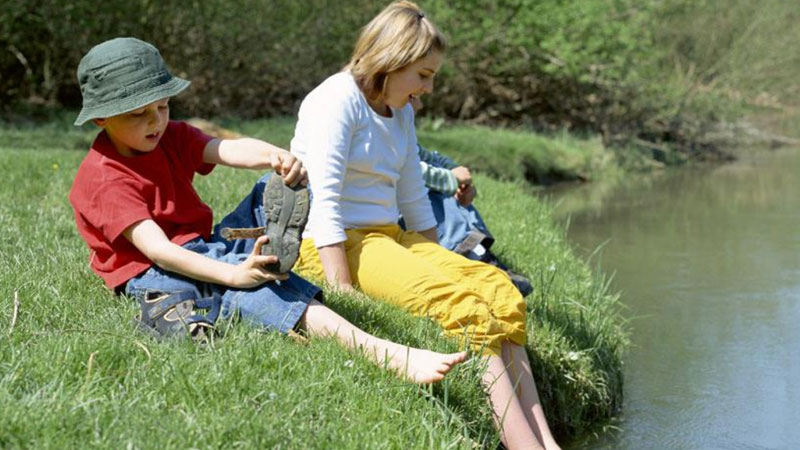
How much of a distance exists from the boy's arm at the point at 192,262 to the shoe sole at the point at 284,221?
4 cm

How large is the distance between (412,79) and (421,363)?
1.35m

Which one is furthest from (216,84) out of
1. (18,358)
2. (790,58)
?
(18,358)

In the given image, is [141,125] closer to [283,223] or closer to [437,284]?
[283,223]

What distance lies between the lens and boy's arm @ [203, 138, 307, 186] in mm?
3430

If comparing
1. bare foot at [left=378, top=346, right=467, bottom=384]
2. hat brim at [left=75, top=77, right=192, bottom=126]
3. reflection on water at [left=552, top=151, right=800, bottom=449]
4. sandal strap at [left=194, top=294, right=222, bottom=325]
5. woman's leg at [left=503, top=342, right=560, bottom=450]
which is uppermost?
hat brim at [left=75, top=77, right=192, bottom=126]

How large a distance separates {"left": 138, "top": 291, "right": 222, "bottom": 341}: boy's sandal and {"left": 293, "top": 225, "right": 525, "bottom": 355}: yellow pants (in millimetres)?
724

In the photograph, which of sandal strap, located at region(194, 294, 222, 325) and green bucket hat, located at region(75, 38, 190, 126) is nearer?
sandal strap, located at region(194, 294, 222, 325)

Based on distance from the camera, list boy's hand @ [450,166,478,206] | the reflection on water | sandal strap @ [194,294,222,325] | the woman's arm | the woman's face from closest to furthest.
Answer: sandal strap @ [194,294,222,325] < the woman's arm < the woman's face < the reflection on water < boy's hand @ [450,166,478,206]

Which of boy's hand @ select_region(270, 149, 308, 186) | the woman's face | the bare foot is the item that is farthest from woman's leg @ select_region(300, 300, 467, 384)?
the woman's face

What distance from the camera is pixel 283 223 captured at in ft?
11.0

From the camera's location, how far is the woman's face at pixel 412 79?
427cm

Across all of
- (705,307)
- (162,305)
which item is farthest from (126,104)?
(705,307)

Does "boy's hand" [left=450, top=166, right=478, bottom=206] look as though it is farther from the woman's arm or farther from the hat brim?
the hat brim

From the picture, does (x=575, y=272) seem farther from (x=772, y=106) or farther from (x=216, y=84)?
(x=772, y=106)
